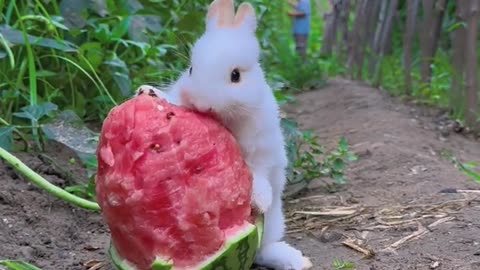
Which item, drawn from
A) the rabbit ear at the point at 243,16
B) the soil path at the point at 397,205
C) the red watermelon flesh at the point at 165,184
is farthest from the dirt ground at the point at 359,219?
the rabbit ear at the point at 243,16

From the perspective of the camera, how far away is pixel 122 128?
1429mm

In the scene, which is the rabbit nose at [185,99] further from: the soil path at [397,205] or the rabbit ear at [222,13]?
the soil path at [397,205]

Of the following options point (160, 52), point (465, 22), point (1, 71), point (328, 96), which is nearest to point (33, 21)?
point (1, 71)

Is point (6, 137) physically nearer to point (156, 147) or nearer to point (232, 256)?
point (156, 147)

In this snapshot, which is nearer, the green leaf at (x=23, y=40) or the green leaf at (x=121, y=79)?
the green leaf at (x=23, y=40)

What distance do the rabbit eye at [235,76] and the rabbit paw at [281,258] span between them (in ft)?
1.18

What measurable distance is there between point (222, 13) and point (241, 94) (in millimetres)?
159

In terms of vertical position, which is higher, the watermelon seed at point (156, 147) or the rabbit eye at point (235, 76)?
the rabbit eye at point (235, 76)

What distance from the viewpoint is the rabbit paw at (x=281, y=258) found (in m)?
1.58

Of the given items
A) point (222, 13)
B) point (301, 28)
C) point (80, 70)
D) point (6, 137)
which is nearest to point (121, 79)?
point (80, 70)

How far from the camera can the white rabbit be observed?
4.64ft

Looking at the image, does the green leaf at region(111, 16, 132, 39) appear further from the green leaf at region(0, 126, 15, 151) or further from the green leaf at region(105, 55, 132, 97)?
the green leaf at region(0, 126, 15, 151)

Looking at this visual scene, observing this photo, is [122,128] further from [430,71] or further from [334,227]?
[430,71]

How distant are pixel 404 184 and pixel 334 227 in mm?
469
